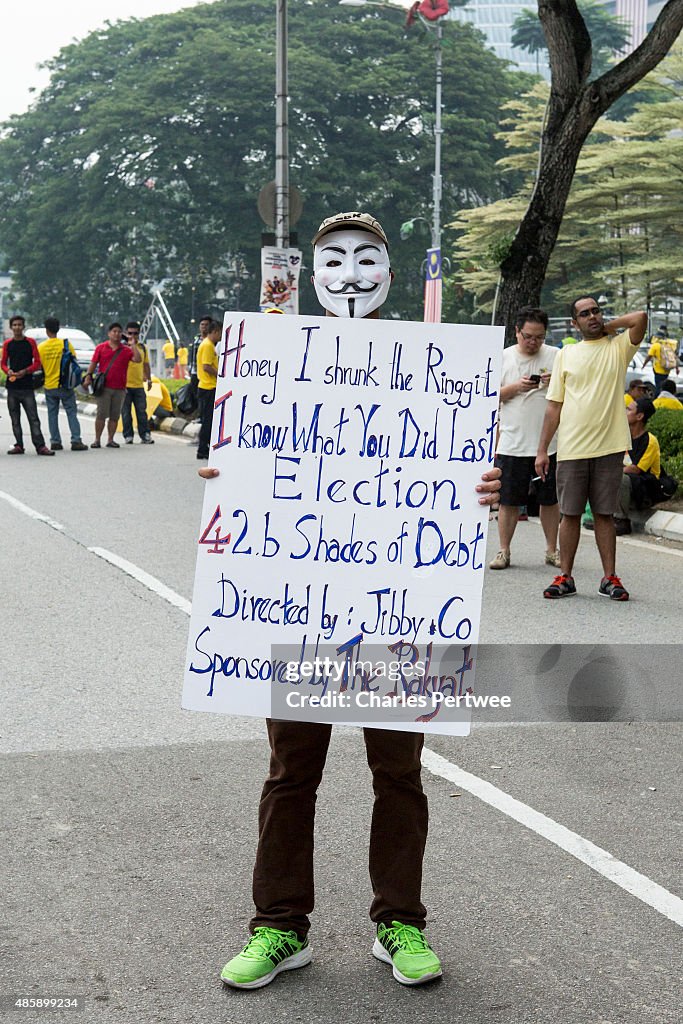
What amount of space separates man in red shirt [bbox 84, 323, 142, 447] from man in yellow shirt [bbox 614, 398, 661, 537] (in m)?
9.10

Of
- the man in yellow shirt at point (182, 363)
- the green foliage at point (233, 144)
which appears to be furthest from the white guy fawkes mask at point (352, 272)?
the green foliage at point (233, 144)

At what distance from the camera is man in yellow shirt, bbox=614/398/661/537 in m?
12.1

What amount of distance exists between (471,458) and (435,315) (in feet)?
74.6

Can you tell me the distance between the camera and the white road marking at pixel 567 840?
4.12 m

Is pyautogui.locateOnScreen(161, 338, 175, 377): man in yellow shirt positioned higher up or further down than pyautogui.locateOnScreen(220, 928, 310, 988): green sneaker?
further down

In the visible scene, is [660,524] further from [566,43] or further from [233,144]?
[233,144]

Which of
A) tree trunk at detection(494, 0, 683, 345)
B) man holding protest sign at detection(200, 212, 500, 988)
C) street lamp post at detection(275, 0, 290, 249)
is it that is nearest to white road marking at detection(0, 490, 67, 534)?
tree trunk at detection(494, 0, 683, 345)

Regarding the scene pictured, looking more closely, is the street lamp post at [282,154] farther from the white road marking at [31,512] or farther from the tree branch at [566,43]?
the white road marking at [31,512]

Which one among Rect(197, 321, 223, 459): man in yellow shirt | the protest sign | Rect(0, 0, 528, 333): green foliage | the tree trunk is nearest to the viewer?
the protest sign

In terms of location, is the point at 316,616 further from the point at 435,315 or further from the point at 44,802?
the point at 435,315

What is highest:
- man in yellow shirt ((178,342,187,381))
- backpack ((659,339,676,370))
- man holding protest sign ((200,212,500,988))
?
backpack ((659,339,676,370))

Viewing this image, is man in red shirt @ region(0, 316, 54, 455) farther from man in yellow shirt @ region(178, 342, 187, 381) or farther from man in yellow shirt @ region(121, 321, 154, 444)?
man in yellow shirt @ region(178, 342, 187, 381)

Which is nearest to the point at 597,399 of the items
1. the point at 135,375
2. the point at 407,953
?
the point at 407,953

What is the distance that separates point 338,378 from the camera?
3875 millimetres
